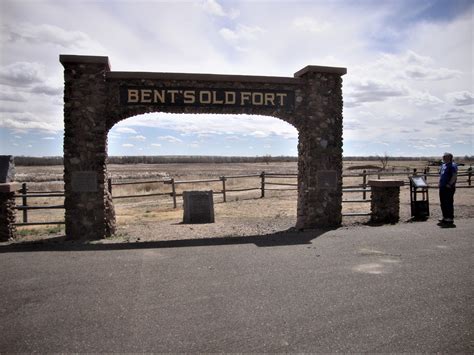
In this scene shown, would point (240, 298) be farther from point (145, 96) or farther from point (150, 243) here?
point (145, 96)

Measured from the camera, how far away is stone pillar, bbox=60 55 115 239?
8.83 meters

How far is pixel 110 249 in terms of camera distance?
25.8 ft

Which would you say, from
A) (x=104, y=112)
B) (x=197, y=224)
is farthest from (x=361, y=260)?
(x=104, y=112)

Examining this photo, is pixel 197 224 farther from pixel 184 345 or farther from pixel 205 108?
pixel 184 345

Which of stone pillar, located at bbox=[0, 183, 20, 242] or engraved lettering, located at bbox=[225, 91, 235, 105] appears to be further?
engraved lettering, located at bbox=[225, 91, 235, 105]

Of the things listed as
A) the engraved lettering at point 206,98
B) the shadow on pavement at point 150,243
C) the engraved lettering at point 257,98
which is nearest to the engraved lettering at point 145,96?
the engraved lettering at point 206,98

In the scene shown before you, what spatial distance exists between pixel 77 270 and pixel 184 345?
3240mm

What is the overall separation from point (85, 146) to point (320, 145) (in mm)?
5804

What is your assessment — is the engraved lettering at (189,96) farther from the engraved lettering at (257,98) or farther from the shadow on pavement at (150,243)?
the shadow on pavement at (150,243)

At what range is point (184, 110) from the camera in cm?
941

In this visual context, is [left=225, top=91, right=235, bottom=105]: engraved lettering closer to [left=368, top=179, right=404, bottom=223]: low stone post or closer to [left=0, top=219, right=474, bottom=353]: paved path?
[left=0, top=219, right=474, bottom=353]: paved path

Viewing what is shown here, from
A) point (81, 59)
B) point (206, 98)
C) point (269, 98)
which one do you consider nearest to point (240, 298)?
point (206, 98)

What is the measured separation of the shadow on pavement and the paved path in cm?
12

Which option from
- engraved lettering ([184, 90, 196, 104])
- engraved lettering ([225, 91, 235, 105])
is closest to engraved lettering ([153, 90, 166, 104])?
engraved lettering ([184, 90, 196, 104])
